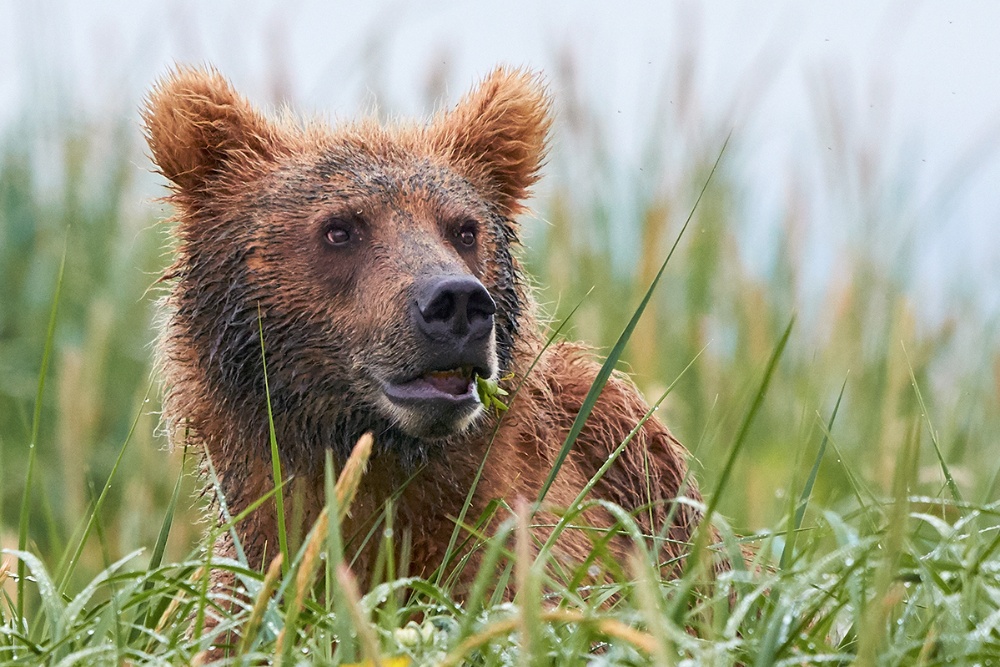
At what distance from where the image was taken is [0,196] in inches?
323

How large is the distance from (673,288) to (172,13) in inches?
126

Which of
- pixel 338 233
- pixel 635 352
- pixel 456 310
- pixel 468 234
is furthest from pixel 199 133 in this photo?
pixel 635 352

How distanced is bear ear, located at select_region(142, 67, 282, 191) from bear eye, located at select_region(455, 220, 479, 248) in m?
0.65

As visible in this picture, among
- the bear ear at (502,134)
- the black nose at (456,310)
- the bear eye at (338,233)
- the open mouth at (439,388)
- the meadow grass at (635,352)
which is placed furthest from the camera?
the meadow grass at (635,352)

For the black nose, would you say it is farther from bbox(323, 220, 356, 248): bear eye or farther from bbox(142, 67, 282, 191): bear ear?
bbox(142, 67, 282, 191): bear ear

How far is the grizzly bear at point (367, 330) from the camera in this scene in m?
3.72

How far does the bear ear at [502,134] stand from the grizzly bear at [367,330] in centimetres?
1

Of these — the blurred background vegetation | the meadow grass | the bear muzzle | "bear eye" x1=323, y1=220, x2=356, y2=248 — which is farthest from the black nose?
the blurred background vegetation

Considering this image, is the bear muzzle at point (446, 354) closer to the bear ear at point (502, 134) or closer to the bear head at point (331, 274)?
the bear head at point (331, 274)

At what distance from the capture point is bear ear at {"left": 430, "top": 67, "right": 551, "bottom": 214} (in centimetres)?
449

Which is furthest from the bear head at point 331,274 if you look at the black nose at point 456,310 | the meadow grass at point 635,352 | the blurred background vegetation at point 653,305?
the blurred background vegetation at point 653,305

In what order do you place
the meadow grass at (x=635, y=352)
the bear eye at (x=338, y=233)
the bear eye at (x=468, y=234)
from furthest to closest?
the meadow grass at (x=635, y=352) < the bear eye at (x=468, y=234) < the bear eye at (x=338, y=233)

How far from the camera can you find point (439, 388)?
3711mm

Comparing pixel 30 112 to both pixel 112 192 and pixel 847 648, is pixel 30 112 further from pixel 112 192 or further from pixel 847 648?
pixel 847 648
